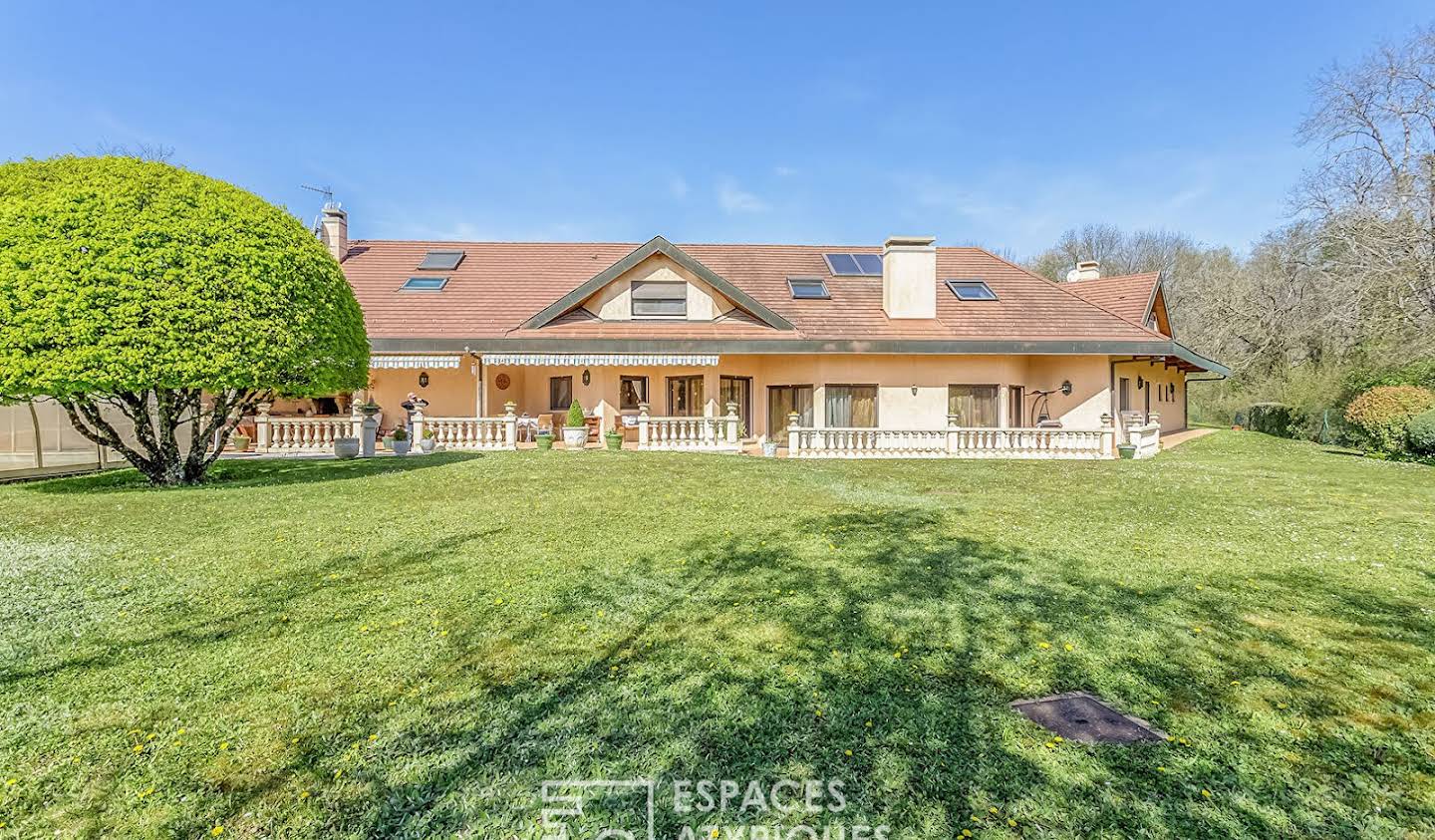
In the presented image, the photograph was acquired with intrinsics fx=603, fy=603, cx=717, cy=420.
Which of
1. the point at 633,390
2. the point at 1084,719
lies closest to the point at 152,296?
the point at 633,390

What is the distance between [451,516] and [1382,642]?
994 cm

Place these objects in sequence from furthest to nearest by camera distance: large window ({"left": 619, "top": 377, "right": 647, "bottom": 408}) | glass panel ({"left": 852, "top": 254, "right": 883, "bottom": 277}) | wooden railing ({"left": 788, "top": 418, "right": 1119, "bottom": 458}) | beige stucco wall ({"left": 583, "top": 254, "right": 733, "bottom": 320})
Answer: glass panel ({"left": 852, "top": 254, "right": 883, "bottom": 277}) → large window ({"left": 619, "top": 377, "right": 647, "bottom": 408}) → beige stucco wall ({"left": 583, "top": 254, "right": 733, "bottom": 320}) → wooden railing ({"left": 788, "top": 418, "right": 1119, "bottom": 458})

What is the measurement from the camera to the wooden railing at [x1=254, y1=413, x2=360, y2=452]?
55.5ft

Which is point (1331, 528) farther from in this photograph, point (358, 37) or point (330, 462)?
point (358, 37)

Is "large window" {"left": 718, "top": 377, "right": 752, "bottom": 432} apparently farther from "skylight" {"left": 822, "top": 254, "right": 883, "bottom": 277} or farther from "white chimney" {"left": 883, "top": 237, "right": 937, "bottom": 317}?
"skylight" {"left": 822, "top": 254, "right": 883, "bottom": 277}

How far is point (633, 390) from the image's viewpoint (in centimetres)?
2073

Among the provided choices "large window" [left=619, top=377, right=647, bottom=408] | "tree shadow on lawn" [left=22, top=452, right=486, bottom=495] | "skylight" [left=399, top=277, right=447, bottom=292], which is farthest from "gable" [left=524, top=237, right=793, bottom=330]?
"tree shadow on lawn" [left=22, top=452, right=486, bottom=495]

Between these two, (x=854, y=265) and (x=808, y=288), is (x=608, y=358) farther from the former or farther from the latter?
(x=854, y=265)

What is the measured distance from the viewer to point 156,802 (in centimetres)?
289

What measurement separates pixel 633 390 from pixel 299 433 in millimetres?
9786

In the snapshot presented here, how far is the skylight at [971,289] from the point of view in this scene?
70.8 ft

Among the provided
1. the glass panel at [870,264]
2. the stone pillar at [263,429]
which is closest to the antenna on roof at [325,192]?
the stone pillar at [263,429]

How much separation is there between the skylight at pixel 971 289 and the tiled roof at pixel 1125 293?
15.0ft

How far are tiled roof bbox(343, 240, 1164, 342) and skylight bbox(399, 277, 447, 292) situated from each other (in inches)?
11.3
